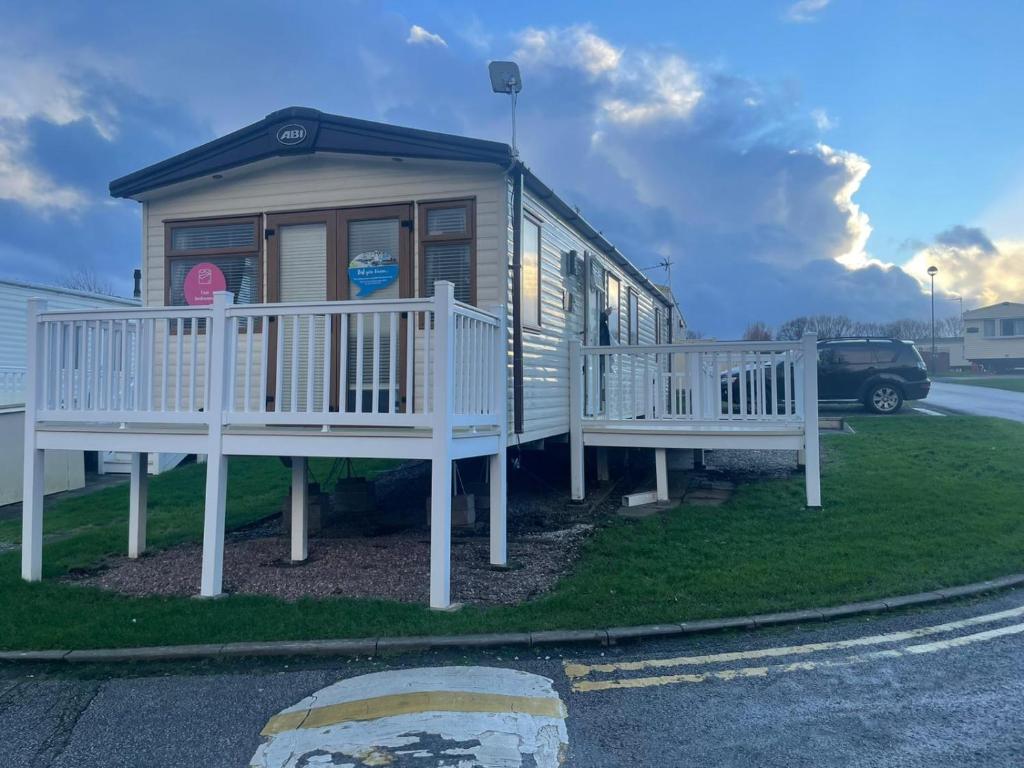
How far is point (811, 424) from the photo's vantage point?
25.2 feet

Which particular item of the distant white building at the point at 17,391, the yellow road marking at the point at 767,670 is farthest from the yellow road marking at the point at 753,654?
the distant white building at the point at 17,391

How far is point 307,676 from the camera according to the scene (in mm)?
4023

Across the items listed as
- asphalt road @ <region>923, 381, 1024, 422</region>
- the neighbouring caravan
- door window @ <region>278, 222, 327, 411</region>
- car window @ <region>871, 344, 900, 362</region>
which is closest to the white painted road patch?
the neighbouring caravan

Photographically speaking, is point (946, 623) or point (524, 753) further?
point (946, 623)

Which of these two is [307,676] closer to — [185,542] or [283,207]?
[185,542]

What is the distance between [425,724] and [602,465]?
6.95 meters

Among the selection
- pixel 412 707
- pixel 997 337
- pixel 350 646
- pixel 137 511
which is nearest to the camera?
pixel 412 707

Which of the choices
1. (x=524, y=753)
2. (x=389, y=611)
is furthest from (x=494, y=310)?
(x=524, y=753)

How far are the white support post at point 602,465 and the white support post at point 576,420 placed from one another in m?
0.99

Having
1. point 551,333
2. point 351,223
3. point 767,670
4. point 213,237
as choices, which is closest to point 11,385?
point 213,237

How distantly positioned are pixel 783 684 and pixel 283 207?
20.9 feet

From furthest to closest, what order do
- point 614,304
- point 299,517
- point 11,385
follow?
point 11,385 < point 614,304 < point 299,517

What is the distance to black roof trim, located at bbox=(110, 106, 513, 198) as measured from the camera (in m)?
6.81

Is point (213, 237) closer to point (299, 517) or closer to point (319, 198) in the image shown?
point (319, 198)
